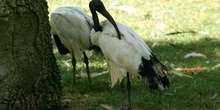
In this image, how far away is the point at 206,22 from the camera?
33.9ft

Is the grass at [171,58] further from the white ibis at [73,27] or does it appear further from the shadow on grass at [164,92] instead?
the white ibis at [73,27]

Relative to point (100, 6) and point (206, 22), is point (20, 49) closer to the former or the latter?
point (100, 6)

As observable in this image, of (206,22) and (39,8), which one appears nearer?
(39,8)

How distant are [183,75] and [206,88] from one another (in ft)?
2.00

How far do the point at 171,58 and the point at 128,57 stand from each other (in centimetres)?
279

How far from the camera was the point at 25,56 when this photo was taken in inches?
202

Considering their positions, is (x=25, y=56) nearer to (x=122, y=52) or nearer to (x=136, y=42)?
(x=122, y=52)

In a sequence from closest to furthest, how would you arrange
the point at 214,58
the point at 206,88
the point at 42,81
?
the point at 42,81, the point at 206,88, the point at 214,58

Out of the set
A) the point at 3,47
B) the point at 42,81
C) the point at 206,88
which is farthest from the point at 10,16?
the point at 206,88

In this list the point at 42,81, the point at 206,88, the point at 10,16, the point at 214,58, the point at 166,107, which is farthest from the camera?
the point at 214,58

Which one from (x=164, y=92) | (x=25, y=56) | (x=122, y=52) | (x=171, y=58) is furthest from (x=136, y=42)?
(x=171, y=58)

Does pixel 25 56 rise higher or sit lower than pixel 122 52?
higher

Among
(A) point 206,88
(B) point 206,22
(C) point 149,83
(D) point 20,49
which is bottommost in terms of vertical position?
(B) point 206,22

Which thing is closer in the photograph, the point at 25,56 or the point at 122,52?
the point at 25,56
